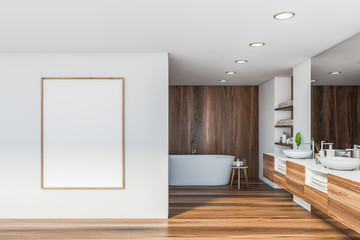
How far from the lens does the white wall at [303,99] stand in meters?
4.20

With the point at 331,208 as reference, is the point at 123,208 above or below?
below

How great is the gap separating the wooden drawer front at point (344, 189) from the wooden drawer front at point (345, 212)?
45 mm

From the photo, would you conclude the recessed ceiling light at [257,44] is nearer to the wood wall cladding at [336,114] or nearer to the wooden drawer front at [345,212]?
the wood wall cladding at [336,114]

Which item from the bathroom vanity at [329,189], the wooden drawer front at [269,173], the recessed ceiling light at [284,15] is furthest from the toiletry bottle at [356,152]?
the recessed ceiling light at [284,15]

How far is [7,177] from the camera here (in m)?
3.71

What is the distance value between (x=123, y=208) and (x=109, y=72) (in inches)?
67.0

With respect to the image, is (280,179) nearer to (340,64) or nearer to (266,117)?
(340,64)

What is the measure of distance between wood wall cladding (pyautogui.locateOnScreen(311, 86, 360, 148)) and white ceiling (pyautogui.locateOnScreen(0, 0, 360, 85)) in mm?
547

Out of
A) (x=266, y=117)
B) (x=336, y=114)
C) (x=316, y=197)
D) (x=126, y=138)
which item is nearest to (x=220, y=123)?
(x=266, y=117)

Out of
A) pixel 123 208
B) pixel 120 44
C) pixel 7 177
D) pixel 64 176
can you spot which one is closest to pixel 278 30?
pixel 120 44

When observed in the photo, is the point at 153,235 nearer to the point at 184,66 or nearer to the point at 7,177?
the point at 7,177

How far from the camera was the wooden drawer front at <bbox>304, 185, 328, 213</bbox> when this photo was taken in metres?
2.89

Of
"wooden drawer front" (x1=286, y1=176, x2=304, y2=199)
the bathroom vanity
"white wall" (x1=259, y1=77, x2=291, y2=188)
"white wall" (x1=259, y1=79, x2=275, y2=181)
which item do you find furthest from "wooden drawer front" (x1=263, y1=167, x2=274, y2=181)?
"white wall" (x1=259, y1=79, x2=275, y2=181)

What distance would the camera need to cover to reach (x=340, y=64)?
346 cm
